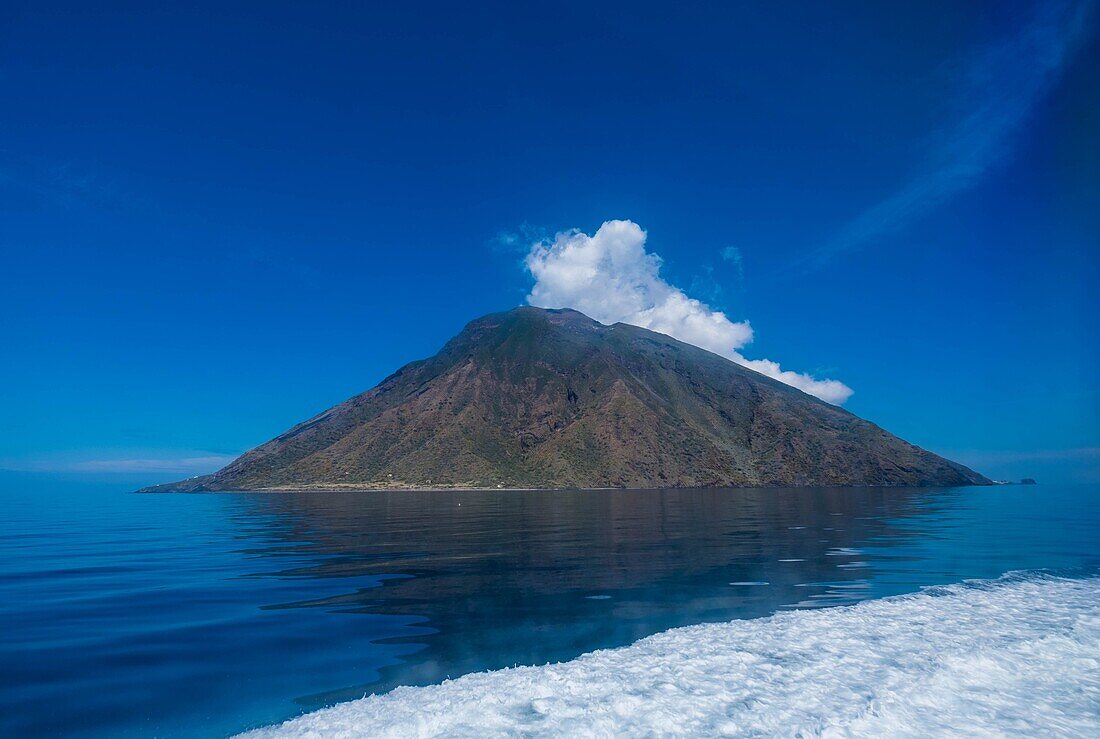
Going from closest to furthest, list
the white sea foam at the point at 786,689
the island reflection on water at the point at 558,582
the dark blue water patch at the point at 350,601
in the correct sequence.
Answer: the white sea foam at the point at 786,689
the dark blue water patch at the point at 350,601
the island reflection on water at the point at 558,582

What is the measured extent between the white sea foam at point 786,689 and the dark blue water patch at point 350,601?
1.85m

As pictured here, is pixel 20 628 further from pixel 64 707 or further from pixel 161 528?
pixel 161 528

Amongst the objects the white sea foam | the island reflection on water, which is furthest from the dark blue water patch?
the white sea foam

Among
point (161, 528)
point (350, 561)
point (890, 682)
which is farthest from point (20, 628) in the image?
point (161, 528)

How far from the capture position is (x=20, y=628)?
18.1 meters

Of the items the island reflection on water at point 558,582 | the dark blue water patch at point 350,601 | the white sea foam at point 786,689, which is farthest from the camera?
the island reflection on water at point 558,582

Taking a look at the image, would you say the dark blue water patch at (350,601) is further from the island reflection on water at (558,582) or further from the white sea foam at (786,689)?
the white sea foam at (786,689)

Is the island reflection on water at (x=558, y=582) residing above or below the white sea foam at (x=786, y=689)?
below

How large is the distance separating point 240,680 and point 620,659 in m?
9.04

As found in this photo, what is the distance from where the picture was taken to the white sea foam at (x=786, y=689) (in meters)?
10.4

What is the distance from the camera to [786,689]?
12.0 m

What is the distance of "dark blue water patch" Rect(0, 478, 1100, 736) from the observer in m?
12.9

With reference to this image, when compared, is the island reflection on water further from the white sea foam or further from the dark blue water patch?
the white sea foam

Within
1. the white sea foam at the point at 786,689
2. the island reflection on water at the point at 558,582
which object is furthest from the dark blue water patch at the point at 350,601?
the white sea foam at the point at 786,689
